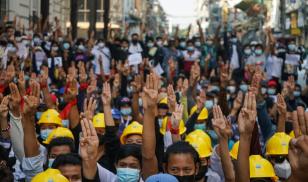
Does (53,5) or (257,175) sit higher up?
(53,5)

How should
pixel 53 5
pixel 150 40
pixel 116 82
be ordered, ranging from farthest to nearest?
pixel 53 5 → pixel 150 40 → pixel 116 82

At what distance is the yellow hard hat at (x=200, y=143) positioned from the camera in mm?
6066

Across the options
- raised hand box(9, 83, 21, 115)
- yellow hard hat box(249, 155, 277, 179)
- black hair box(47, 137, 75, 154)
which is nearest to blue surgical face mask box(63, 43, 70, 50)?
raised hand box(9, 83, 21, 115)

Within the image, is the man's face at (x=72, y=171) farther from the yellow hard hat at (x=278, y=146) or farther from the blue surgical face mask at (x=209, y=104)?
the blue surgical face mask at (x=209, y=104)

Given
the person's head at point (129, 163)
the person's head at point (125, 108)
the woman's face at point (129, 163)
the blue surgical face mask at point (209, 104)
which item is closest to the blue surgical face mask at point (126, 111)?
the person's head at point (125, 108)

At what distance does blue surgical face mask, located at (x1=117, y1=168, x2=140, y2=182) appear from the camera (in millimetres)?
5227

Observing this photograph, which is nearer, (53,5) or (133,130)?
(133,130)

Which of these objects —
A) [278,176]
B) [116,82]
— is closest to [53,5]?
[116,82]

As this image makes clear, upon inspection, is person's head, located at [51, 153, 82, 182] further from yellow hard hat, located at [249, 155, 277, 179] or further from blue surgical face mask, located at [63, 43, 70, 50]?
blue surgical face mask, located at [63, 43, 70, 50]

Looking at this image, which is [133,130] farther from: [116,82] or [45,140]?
[116,82]

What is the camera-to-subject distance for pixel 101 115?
24.9 feet

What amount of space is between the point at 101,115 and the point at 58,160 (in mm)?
2312

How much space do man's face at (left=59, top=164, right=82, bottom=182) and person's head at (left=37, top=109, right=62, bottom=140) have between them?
212cm

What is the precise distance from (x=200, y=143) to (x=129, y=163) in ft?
3.30
